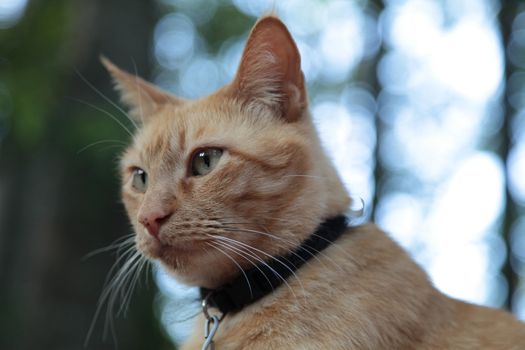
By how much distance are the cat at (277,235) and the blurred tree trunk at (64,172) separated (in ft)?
4.81

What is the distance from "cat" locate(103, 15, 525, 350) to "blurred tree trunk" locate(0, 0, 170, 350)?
57.7 inches

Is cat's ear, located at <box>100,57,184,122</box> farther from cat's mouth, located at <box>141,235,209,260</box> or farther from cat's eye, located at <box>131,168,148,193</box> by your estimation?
cat's mouth, located at <box>141,235,209,260</box>

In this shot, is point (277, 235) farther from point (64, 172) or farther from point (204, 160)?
point (64, 172)

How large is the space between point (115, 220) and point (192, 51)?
6137mm

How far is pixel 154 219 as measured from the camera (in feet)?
5.28

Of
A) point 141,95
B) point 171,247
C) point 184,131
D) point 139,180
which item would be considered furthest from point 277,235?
point 141,95

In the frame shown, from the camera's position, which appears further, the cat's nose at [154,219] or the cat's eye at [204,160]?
the cat's eye at [204,160]

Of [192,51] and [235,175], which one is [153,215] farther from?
[192,51]

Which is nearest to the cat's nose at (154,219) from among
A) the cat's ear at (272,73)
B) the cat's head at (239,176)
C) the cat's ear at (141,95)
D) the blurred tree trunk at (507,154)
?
the cat's head at (239,176)

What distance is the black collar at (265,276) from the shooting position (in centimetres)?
168

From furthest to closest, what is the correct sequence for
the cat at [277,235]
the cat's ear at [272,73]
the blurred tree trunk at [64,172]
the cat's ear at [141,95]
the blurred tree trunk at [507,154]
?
the blurred tree trunk at [507,154] → the blurred tree trunk at [64,172] → the cat's ear at [141,95] → the cat's ear at [272,73] → the cat at [277,235]

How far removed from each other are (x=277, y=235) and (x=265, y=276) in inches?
5.3

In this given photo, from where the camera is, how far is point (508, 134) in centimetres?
607

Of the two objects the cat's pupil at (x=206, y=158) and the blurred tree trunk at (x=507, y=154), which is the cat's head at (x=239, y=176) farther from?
the blurred tree trunk at (x=507, y=154)
